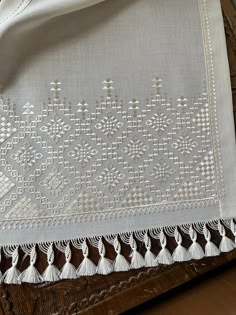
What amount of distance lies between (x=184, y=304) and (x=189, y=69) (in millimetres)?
433

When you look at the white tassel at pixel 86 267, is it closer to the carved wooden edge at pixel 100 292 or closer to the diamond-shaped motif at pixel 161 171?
the carved wooden edge at pixel 100 292

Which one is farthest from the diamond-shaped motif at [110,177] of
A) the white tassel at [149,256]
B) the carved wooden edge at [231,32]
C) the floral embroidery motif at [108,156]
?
the carved wooden edge at [231,32]

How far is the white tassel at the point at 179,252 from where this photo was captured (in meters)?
0.61

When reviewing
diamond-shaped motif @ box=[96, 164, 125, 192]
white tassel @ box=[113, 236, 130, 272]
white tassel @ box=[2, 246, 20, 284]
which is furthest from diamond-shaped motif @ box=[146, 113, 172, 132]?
white tassel @ box=[2, 246, 20, 284]

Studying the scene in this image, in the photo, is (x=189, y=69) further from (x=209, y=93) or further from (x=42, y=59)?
(x=42, y=59)

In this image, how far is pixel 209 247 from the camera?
2.04ft

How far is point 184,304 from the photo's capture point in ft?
2.16

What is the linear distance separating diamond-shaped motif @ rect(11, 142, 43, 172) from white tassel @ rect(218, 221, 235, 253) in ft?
1.12

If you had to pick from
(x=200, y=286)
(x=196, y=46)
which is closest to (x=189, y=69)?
(x=196, y=46)

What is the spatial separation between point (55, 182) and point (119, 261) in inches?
6.7

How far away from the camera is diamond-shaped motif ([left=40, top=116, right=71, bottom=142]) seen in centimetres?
59

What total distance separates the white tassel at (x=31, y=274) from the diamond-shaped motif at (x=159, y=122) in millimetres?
293

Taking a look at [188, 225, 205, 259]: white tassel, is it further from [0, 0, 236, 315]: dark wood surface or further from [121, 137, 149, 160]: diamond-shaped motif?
[121, 137, 149, 160]: diamond-shaped motif

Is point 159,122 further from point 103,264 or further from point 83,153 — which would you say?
point 103,264
